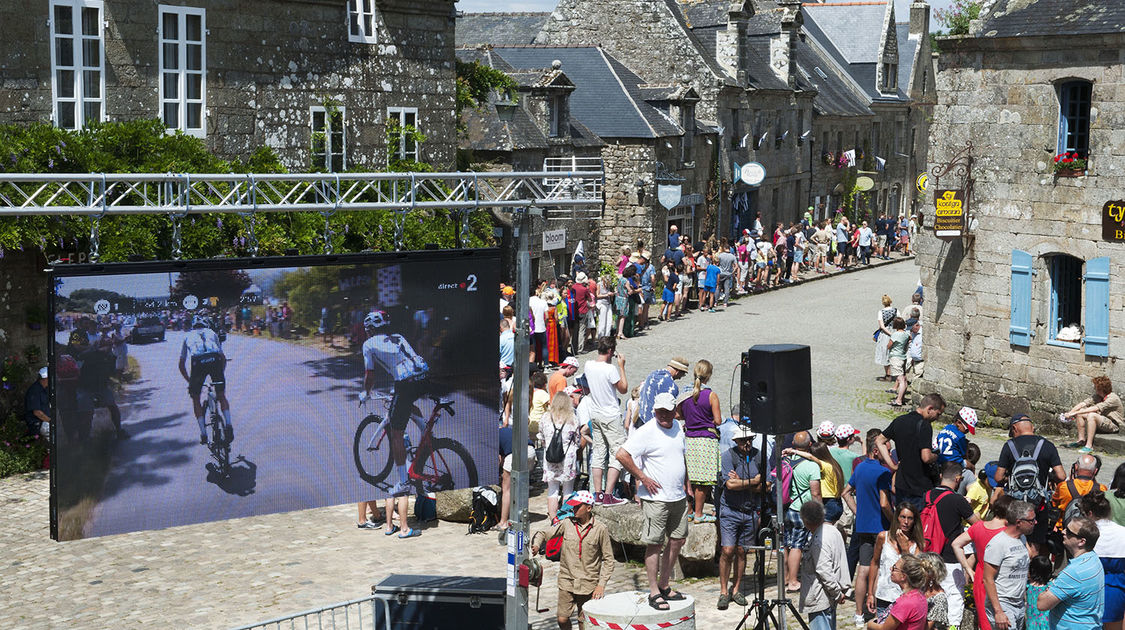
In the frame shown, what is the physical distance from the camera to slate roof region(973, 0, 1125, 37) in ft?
57.7

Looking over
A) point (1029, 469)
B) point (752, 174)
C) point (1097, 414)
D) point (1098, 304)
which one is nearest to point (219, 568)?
point (1029, 469)

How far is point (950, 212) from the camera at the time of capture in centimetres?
1878

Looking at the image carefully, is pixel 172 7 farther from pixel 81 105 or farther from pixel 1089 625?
pixel 1089 625

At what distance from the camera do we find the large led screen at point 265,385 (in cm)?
987

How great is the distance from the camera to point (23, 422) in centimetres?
1565

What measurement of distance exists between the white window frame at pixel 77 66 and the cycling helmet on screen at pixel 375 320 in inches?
287

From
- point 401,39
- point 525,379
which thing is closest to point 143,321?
point 525,379

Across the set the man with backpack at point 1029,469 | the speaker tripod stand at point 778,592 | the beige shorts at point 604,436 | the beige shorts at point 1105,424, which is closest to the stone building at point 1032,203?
the beige shorts at point 1105,424

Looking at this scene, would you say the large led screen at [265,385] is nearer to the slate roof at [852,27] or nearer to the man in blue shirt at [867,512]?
the man in blue shirt at [867,512]

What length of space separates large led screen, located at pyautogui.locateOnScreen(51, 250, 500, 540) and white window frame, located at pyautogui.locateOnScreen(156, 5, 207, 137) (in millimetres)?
7593

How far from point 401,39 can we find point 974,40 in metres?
8.36

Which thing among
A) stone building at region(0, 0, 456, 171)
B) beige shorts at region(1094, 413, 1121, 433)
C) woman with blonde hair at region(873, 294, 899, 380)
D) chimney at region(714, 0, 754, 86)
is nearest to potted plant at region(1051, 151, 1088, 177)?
beige shorts at region(1094, 413, 1121, 433)

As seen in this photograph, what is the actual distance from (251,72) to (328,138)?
1608 millimetres

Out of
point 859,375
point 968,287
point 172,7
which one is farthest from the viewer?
point 859,375
